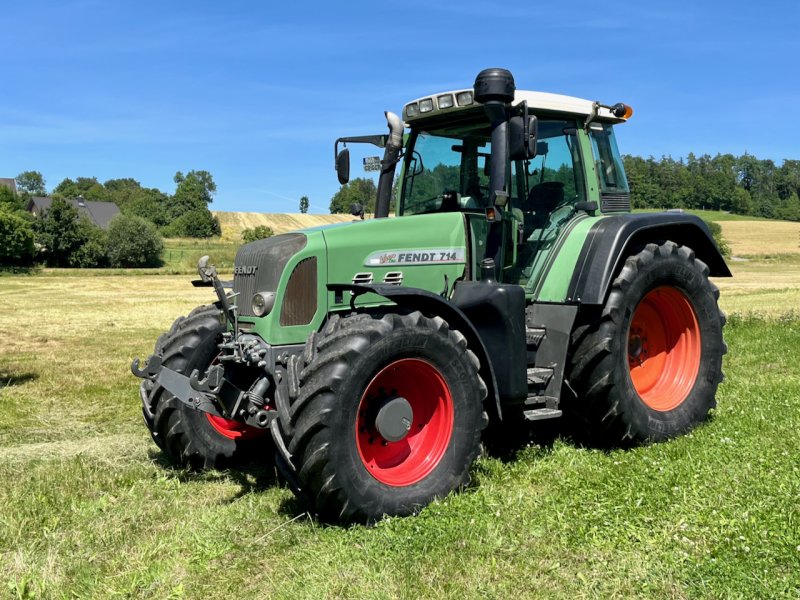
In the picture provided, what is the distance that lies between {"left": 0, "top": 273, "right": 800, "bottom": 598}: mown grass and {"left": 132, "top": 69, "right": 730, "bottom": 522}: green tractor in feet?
1.04

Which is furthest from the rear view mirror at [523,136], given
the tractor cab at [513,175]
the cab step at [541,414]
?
the cab step at [541,414]

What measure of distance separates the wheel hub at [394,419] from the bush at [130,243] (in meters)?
46.5

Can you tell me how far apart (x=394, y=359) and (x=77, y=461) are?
2827 mm

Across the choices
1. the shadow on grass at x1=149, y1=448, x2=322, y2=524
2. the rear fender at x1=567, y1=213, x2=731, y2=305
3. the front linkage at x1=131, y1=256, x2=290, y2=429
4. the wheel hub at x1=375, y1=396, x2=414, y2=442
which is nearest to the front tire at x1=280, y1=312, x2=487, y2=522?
the wheel hub at x1=375, y1=396, x2=414, y2=442

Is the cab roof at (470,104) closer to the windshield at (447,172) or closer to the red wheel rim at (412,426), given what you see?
the windshield at (447,172)

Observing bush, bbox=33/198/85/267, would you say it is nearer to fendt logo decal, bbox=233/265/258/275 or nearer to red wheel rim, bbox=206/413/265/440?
red wheel rim, bbox=206/413/265/440

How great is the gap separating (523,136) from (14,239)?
4590 centimetres

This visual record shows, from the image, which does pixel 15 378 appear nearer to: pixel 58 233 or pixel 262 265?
pixel 262 265

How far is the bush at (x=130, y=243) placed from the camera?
47.7m

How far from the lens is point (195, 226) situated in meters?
70.2

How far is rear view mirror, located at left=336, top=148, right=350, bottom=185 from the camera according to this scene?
6039 mm

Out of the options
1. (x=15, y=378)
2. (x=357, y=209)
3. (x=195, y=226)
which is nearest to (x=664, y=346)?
(x=357, y=209)

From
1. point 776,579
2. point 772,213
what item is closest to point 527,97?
point 776,579

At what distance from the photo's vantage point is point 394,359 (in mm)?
4305
